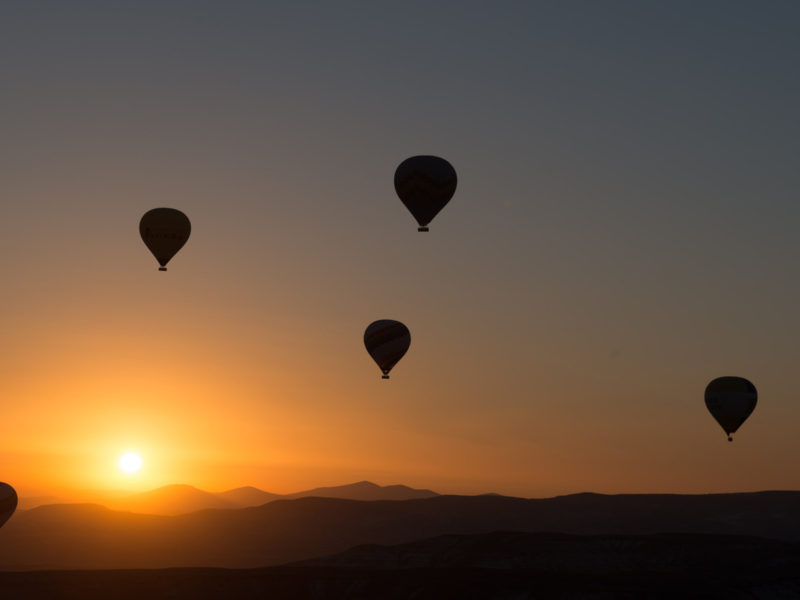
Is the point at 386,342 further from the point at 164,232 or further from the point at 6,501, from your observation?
the point at 6,501

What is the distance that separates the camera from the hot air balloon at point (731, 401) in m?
86.8

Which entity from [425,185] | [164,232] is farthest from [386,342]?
[164,232]

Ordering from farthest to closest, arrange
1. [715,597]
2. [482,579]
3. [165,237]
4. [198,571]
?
[198,571]
[482,579]
[715,597]
[165,237]

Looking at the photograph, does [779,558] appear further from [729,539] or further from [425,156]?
[425,156]

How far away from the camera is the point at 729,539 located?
418ft

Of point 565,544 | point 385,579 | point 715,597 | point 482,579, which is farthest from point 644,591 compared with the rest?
point 565,544

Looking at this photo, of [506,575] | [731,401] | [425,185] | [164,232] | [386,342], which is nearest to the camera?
[425,185]

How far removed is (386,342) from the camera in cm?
8619

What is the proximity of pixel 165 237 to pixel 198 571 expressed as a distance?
43.7 metres

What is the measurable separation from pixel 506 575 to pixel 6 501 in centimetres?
4492

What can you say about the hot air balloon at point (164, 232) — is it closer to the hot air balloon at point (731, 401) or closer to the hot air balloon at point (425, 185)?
the hot air balloon at point (425, 185)

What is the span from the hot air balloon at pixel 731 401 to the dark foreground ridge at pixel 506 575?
51.2ft

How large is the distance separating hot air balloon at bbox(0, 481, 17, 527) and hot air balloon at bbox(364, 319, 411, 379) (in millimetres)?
27586

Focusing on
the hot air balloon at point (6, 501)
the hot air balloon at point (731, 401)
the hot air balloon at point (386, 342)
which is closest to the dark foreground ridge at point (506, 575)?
the hot air balloon at point (731, 401)
